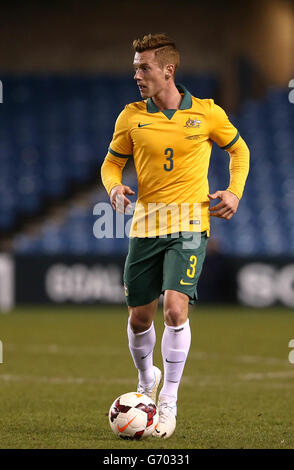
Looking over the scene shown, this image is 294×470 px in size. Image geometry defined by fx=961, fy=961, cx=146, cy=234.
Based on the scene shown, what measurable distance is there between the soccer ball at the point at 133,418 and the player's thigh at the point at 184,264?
676mm

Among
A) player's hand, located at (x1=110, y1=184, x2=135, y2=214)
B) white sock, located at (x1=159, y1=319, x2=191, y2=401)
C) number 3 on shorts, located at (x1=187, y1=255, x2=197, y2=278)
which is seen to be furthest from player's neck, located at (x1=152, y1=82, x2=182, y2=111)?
white sock, located at (x1=159, y1=319, x2=191, y2=401)

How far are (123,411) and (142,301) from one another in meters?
0.75

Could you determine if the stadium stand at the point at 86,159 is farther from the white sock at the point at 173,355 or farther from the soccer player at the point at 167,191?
the white sock at the point at 173,355

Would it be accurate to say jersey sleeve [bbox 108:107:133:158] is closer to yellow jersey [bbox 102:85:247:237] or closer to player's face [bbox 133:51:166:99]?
yellow jersey [bbox 102:85:247:237]

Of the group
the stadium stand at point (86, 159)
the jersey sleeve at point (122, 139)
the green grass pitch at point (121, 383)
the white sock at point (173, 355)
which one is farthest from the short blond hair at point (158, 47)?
the stadium stand at point (86, 159)

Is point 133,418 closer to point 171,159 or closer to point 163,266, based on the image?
point 163,266

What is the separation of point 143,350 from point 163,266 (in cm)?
60

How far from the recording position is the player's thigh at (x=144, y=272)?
5.80 meters

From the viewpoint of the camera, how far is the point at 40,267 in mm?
15805

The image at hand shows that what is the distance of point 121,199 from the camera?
5.60 m

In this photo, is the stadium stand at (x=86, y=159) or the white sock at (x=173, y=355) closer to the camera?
the white sock at (x=173, y=355)

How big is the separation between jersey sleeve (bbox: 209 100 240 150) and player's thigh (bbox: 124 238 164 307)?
751 millimetres

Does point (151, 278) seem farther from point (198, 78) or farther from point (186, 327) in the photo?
point (198, 78)

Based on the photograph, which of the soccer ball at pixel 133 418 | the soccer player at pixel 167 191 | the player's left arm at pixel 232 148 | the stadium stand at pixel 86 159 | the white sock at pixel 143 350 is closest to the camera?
the soccer ball at pixel 133 418
